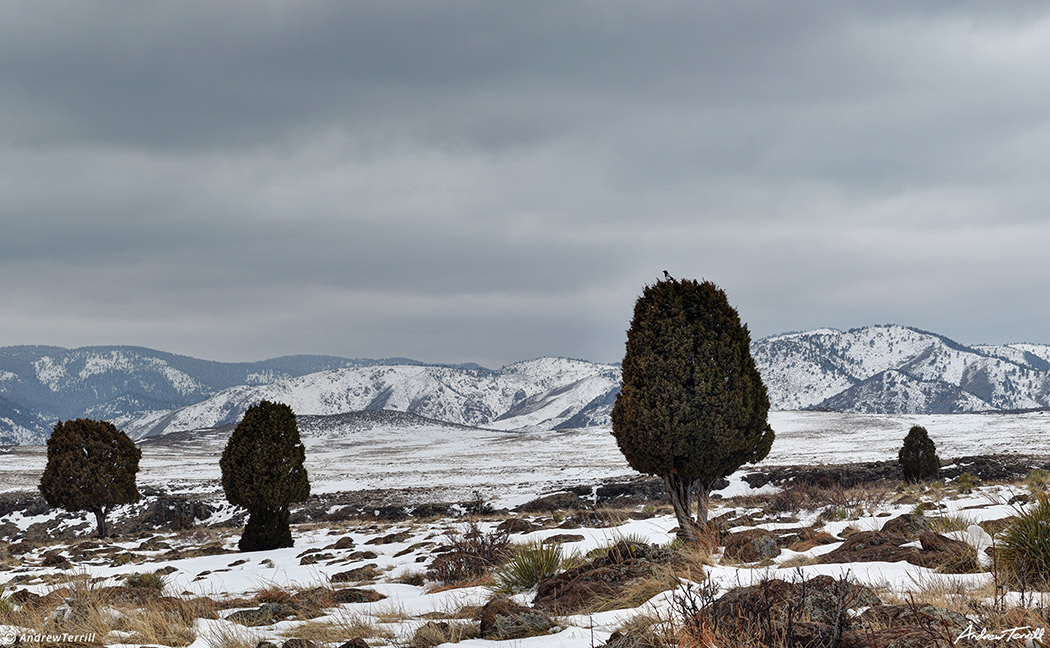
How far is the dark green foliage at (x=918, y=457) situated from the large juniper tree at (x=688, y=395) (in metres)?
15.3

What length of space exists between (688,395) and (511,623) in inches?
313

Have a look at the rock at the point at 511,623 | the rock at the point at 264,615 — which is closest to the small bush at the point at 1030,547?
the rock at the point at 511,623

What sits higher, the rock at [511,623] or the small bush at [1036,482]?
the rock at [511,623]

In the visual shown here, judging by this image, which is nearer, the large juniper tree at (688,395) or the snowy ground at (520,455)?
the large juniper tree at (688,395)

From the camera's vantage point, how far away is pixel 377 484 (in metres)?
51.6

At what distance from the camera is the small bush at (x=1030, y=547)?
5.23m

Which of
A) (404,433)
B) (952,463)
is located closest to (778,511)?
(952,463)

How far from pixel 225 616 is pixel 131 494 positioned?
2861 cm

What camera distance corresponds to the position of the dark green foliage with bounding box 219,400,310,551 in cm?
2083

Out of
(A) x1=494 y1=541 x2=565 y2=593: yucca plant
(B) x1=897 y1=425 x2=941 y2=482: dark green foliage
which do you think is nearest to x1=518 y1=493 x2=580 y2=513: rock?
(B) x1=897 y1=425 x2=941 y2=482: dark green foliage

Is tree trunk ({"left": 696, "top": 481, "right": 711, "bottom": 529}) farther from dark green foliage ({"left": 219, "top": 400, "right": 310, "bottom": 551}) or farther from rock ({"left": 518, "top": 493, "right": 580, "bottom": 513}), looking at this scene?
rock ({"left": 518, "top": 493, "right": 580, "bottom": 513})

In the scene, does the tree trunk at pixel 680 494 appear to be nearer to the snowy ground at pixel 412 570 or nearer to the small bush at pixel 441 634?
the snowy ground at pixel 412 570

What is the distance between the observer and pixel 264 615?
716 centimetres

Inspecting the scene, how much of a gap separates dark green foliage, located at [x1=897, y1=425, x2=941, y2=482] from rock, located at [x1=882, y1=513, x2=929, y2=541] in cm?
1887
